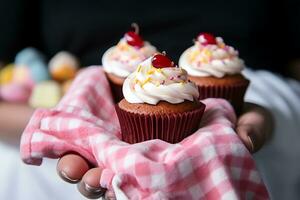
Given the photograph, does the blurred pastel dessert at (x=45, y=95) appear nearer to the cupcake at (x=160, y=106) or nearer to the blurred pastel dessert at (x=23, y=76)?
the blurred pastel dessert at (x=23, y=76)

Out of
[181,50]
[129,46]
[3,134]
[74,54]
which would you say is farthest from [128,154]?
[74,54]

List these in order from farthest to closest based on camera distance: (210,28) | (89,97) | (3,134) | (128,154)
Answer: (210,28)
(3,134)
(89,97)
(128,154)

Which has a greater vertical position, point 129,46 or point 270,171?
point 129,46

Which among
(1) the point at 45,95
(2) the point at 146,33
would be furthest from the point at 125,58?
(2) the point at 146,33

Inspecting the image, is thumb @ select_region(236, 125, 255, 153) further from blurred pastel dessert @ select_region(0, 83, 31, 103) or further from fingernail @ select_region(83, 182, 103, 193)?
blurred pastel dessert @ select_region(0, 83, 31, 103)

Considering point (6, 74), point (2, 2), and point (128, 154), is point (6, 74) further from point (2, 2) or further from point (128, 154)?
point (128, 154)

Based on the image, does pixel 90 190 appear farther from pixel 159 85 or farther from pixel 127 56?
pixel 127 56

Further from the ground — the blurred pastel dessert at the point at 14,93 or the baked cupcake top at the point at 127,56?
the baked cupcake top at the point at 127,56

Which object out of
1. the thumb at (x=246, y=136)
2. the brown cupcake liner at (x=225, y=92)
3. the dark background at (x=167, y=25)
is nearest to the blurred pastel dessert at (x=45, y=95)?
the dark background at (x=167, y=25)
